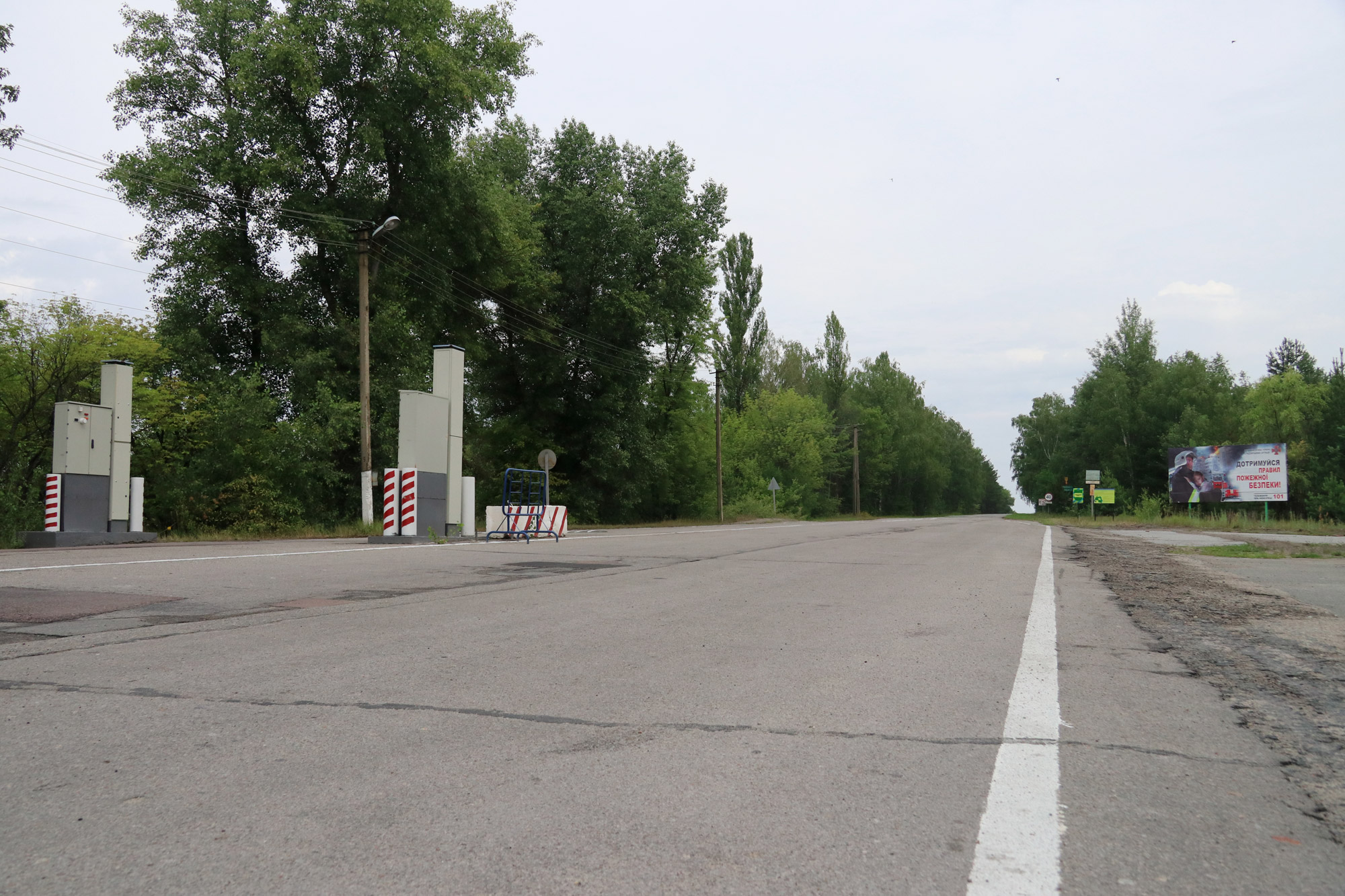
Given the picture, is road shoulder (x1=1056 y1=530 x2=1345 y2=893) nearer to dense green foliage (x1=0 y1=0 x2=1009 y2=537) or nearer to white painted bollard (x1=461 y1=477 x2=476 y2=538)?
white painted bollard (x1=461 y1=477 x2=476 y2=538)

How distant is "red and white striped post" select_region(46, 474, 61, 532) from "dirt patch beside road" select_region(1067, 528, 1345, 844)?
1935 centimetres

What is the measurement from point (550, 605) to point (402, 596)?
1.73 metres

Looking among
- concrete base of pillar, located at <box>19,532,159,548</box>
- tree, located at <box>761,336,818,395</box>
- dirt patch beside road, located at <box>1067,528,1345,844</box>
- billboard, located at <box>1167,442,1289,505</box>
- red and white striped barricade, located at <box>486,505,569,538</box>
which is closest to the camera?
dirt patch beside road, located at <box>1067,528,1345,844</box>

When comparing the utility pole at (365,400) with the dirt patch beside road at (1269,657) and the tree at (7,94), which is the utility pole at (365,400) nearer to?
the tree at (7,94)

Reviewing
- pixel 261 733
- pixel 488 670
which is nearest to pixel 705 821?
pixel 261 733

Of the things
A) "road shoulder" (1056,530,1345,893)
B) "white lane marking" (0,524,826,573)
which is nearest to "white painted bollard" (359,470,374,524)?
"white lane marking" (0,524,826,573)

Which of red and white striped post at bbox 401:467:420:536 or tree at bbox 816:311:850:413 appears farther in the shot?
tree at bbox 816:311:850:413

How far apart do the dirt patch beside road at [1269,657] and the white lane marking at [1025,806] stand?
2.87 feet

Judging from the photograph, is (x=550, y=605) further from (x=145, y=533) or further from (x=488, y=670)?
(x=145, y=533)

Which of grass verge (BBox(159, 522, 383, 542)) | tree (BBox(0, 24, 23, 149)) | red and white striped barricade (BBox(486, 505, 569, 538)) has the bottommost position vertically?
grass verge (BBox(159, 522, 383, 542))

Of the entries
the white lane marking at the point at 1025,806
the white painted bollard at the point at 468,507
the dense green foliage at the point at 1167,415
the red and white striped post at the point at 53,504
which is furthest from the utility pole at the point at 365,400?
the dense green foliage at the point at 1167,415

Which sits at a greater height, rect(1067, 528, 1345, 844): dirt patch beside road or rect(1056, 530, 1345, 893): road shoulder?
rect(1056, 530, 1345, 893): road shoulder

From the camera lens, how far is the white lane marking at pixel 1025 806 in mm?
2619

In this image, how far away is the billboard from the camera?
45.1 metres
